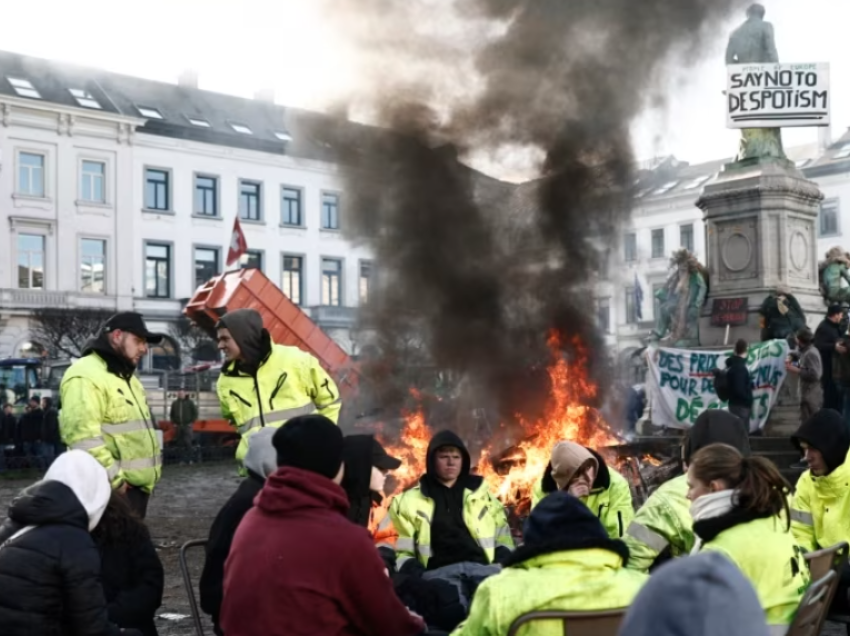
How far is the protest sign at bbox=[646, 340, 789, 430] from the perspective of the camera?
1427 cm

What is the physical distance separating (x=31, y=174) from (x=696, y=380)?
1271 inches

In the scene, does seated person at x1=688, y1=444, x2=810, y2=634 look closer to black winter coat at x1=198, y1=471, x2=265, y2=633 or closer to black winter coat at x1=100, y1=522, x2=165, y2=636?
black winter coat at x1=198, y1=471, x2=265, y2=633

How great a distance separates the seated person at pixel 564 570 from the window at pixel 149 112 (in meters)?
43.4

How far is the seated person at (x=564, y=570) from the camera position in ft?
10.8

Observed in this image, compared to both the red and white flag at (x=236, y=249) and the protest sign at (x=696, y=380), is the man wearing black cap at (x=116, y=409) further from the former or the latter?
the red and white flag at (x=236, y=249)

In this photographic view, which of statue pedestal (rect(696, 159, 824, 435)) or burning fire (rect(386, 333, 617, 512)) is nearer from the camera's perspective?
burning fire (rect(386, 333, 617, 512))

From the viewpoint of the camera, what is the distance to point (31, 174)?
41.4 meters

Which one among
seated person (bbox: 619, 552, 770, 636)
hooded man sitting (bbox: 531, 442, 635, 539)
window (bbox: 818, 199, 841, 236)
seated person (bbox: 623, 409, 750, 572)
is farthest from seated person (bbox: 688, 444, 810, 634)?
window (bbox: 818, 199, 841, 236)

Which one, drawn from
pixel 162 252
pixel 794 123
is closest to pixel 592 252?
pixel 794 123

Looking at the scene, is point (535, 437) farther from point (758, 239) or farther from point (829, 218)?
point (829, 218)

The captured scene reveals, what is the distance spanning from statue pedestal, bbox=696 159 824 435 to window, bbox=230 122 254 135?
32.2 m

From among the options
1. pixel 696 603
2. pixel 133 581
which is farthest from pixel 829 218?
pixel 696 603

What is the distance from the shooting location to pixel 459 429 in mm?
12094

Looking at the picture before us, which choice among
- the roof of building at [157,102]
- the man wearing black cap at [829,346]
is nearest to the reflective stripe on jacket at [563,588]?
the man wearing black cap at [829,346]
